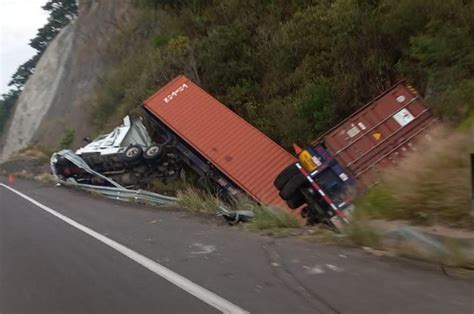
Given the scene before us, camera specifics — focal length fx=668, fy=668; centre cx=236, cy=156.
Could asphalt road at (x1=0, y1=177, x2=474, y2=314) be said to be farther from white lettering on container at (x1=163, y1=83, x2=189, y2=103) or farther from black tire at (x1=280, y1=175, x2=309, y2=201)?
white lettering on container at (x1=163, y1=83, x2=189, y2=103)

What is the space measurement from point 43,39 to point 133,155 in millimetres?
71917

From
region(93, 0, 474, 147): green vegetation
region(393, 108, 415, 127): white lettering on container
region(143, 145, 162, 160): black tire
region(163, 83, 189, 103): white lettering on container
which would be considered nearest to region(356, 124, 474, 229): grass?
region(93, 0, 474, 147): green vegetation

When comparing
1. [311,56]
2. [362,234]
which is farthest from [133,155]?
[362,234]

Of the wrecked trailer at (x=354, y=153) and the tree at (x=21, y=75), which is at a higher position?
the tree at (x=21, y=75)

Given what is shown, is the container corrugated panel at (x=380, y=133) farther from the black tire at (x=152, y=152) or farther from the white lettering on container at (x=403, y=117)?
the black tire at (x=152, y=152)

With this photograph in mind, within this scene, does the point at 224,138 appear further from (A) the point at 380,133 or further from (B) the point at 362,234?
(B) the point at 362,234

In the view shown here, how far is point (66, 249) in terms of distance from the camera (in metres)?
9.88

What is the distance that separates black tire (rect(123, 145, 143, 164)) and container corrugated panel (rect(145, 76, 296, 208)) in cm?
274

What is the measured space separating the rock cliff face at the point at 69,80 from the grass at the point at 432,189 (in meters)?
37.3

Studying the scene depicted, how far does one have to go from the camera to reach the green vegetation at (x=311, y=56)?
50.8 ft

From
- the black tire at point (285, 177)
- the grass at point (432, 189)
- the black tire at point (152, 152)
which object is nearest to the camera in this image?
the grass at point (432, 189)

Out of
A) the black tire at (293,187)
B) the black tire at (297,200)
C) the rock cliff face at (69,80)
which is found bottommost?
the black tire at (297,200)

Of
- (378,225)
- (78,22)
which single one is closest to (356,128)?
(378,225)

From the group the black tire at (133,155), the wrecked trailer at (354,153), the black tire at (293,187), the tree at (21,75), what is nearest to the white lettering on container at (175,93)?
the black tire at (133,155)
